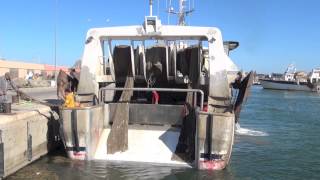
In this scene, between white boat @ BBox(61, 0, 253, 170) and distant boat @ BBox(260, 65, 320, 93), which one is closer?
white boat @ BBox(61, 0, 253, 170)

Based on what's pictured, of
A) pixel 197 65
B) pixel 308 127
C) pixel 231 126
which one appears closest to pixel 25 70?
pixel 308 127

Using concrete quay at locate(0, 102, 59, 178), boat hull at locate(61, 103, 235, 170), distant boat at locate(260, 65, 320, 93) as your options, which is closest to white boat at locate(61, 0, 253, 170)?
boat hull at locate(61, 103, 235, 170)

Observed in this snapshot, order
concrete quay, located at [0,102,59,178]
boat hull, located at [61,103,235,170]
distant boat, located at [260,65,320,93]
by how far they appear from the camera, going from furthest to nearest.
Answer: distant boat, located at [260,65,320,93] → boat hull, located at [61,103,235,170] → concrete quay, located at [0,102,59,178]

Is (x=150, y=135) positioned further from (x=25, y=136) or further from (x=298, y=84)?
(x=298, y=84)

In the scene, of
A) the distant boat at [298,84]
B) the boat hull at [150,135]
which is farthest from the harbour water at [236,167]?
the distant boat at [298,84]

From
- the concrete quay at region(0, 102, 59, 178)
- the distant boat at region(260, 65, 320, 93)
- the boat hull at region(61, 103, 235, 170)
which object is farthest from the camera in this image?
the distant boat at region(260, 65, 320, 93)

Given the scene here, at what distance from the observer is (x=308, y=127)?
26625 millimetres

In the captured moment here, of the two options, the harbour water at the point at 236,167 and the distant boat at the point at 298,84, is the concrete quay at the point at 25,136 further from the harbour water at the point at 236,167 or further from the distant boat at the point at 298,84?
the distant boat at the point at 298,84

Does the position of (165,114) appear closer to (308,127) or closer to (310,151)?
(310,151)

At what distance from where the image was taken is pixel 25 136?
11914 millimetres

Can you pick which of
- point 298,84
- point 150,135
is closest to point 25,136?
point 150,135

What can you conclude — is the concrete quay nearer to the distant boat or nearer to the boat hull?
the boat hull

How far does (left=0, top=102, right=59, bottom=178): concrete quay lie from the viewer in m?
10.7

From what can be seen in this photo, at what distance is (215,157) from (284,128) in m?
14.5
